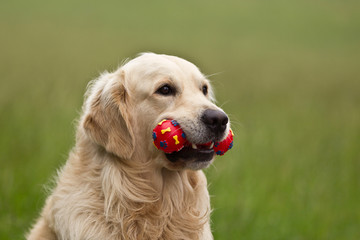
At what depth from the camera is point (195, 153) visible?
380 centimetres

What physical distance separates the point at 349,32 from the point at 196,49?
10337 millimetres

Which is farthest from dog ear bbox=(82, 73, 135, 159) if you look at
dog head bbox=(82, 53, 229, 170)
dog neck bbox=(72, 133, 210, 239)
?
dog neck bbox=(72, 133, 210, 239)

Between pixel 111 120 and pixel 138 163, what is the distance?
42cm

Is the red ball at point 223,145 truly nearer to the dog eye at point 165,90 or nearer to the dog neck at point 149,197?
the dog neck at point 149,197

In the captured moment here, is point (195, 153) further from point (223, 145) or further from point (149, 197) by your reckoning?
point (149, 197)

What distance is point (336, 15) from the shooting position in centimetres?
2475

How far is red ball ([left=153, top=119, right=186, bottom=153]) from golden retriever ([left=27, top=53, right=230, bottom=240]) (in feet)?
0.24

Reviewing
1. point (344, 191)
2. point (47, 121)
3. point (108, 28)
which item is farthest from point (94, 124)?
point (108, 28)

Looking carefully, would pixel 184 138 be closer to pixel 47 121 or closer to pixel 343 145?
pixel 47 121

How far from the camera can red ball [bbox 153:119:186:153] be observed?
11.9ft

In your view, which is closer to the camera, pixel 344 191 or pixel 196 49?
pixel 344 191

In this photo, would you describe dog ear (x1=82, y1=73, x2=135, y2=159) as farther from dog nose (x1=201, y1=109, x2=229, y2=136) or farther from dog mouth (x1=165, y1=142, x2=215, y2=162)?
dog nose (x1=201, y1=109, x2=229, y2=136)

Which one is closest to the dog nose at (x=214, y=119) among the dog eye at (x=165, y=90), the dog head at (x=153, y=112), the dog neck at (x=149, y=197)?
the dog head at (x=153, y=112)

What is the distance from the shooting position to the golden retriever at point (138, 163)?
3768 millimetres
